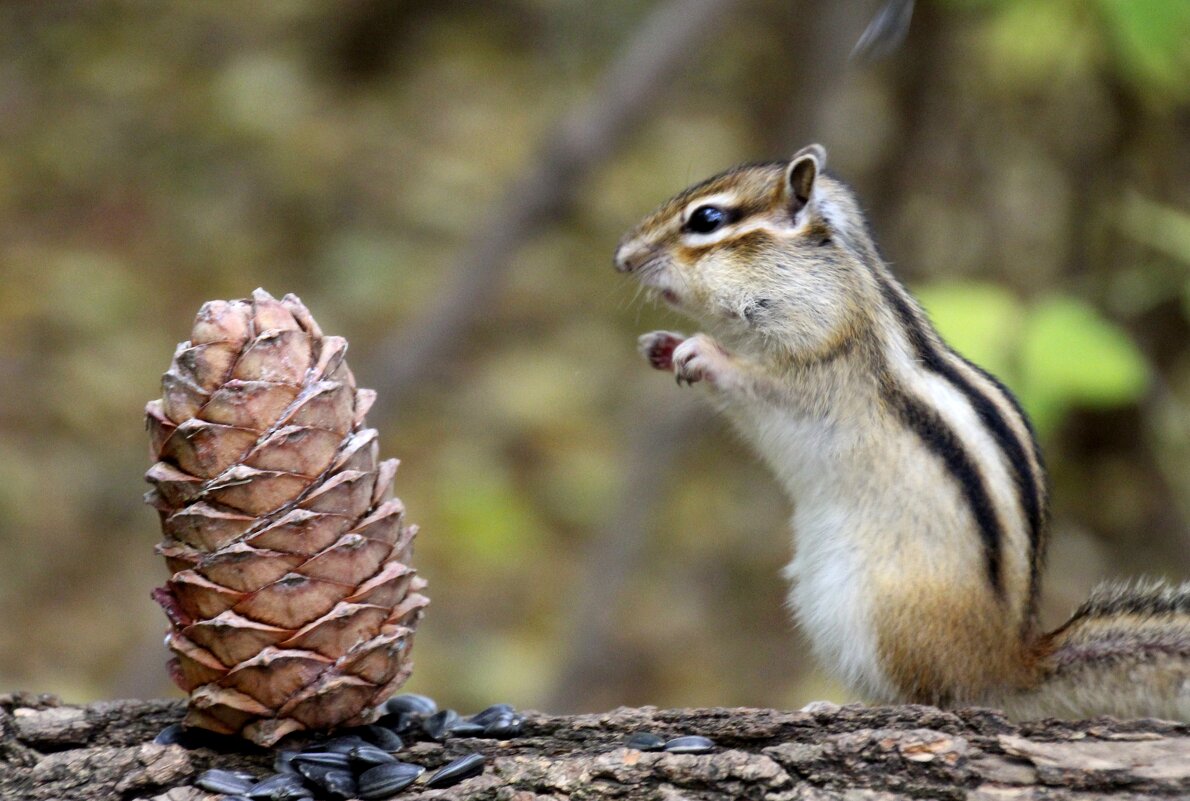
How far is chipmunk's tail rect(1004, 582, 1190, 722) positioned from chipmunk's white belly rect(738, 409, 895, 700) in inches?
10.9

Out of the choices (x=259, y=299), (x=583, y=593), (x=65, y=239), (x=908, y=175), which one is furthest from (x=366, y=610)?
(x=65, y=239)

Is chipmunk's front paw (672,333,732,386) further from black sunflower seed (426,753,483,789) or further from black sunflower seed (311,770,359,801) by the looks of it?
black sunflower seed (311,770,359,801)

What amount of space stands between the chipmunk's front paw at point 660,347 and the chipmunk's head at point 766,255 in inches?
3.6

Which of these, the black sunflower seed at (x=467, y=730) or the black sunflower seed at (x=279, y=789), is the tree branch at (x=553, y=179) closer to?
the black sunflower seed at (x=467, y=730)

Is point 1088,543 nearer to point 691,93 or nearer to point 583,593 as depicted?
point 583,593

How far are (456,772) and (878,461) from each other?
1048 millimetres

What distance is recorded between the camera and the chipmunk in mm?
2348

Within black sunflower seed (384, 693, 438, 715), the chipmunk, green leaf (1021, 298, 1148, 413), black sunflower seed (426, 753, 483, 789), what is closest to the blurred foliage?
green leaf (1021, 298, 1148, 413)

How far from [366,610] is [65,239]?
5588 mm

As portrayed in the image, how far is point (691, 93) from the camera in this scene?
7.79 metres

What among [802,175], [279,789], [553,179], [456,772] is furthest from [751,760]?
[553,179]

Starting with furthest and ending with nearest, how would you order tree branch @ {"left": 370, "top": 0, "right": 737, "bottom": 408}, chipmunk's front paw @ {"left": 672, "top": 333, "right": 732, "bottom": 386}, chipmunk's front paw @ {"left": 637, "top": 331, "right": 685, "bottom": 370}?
tree branch @ {"left": 370, "top": 0, "right": 737, "bottom": 408}
chipmunk's front paw @ {"left": 637, "top": 331, "right": 685, "bottom": 370}
chipmunk's front paw @ {"left": 672, "top": 333, "right": 732, "bottom": 386}

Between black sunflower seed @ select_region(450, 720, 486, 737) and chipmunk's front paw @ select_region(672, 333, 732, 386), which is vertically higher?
chipmunk's front paw @ select_region(672, 333, 732, 386)

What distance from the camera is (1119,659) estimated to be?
226cm
